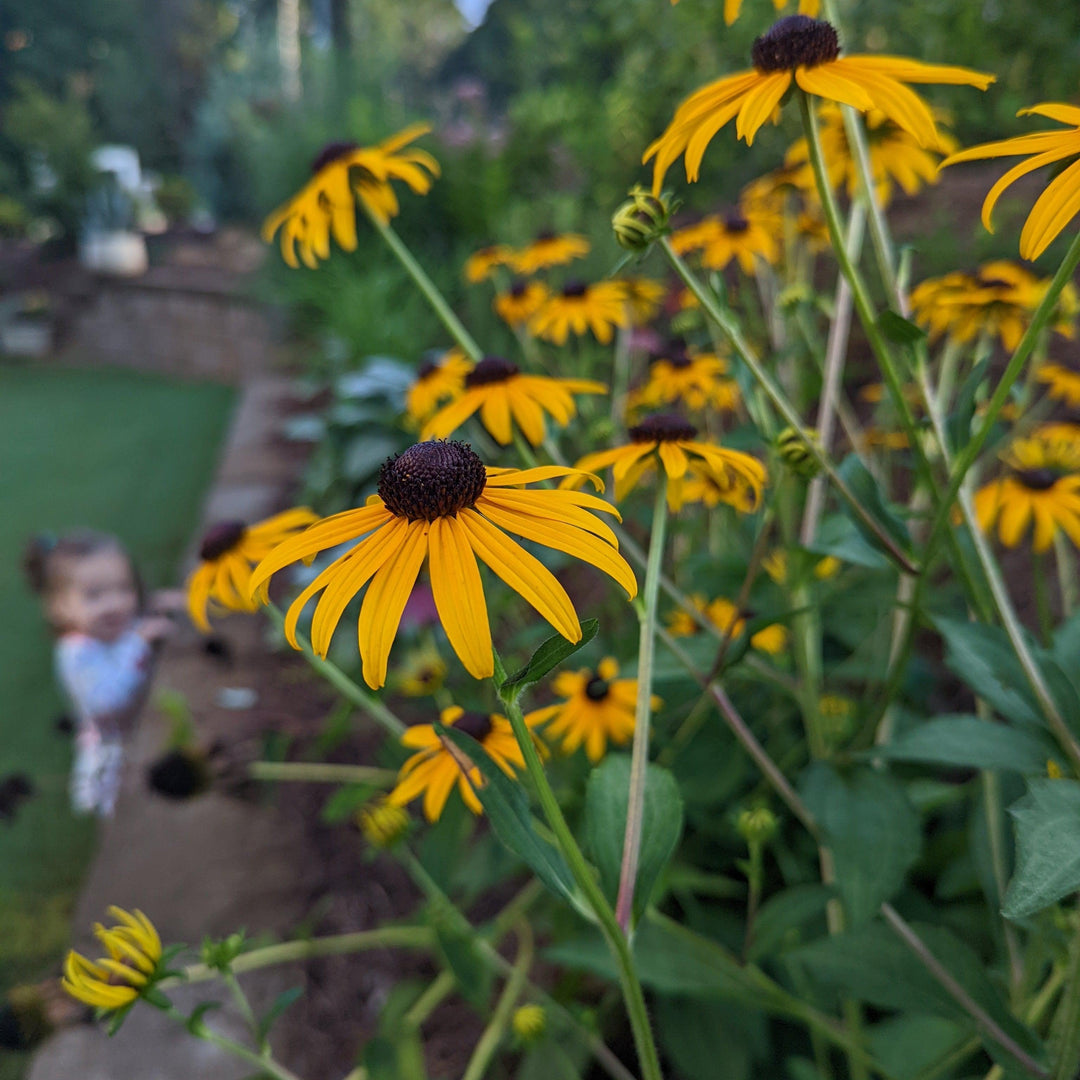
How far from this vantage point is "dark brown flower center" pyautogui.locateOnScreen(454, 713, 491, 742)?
0.73m

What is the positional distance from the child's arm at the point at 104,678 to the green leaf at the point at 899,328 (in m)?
2.09

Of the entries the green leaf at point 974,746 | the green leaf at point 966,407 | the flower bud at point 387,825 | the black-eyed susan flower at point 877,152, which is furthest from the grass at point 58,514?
the black-eyed susan flower at point 877,152

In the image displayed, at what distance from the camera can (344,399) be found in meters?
2.64

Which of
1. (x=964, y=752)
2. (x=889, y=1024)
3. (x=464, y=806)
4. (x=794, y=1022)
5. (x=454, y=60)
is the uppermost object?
(x=454, y=60)

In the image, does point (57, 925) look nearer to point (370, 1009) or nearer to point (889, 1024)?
point (370, 1009)

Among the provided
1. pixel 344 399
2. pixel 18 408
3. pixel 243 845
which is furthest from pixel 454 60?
pixel 243 845

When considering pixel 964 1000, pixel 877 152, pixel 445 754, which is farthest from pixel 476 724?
pixel 877 152

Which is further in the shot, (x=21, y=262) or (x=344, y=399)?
(x=21, y=262)

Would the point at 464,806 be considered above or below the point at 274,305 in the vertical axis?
above

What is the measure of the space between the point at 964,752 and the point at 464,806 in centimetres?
51

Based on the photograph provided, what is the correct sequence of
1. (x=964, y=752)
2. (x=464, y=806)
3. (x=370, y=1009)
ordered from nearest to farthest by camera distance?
(x=964, y=752) < (x=464, y=806) < (x=370, y=1009)

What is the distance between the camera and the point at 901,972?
0.75 metres

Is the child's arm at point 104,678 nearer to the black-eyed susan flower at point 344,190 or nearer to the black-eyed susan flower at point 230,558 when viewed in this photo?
the black-eyed susan flower at point 230,558

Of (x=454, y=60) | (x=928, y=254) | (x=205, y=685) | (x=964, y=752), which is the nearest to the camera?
(x=964, y=752)
